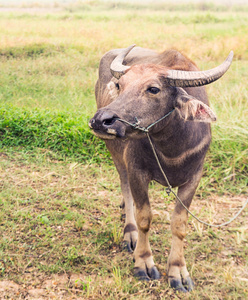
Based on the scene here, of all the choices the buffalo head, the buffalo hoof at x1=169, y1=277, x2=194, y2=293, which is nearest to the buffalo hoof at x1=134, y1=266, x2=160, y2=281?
the buffalo hoof at x1=169, y1=277, x2=194, y2=293

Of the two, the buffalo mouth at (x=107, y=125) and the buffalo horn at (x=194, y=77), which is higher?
the buffalo horn at (x=194, y=77)

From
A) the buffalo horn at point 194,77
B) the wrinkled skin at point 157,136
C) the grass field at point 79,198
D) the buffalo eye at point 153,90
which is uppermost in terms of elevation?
the buffalo horn at point 194,77

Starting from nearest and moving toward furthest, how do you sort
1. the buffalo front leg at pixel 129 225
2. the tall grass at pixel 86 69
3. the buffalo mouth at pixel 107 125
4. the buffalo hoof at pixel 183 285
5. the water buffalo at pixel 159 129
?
the buffalo mouth at pixel 107 125 < the water buffalo at pixel 159 129 < the buffalo hoof at pixel 183 285 < the buffalo front leg at pixel 129 225 < the tall grass at pixel 86 69

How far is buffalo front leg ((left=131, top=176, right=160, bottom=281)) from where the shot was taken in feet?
8.77

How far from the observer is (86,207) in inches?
144

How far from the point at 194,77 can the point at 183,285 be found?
5.00 ft

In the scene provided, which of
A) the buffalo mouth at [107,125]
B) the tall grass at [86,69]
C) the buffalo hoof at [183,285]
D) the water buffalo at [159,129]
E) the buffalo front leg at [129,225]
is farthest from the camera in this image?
the tall grass at [86,69]

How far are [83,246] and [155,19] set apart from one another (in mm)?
12027

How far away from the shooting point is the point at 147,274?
2779 millimetres

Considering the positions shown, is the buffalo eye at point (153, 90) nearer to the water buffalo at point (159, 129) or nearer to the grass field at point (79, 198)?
the water buffalo at point (159, 129)

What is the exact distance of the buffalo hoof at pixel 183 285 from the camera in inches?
104

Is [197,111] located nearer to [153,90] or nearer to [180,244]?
[153,90]

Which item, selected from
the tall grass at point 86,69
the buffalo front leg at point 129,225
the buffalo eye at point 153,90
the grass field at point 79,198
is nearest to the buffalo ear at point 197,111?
the buffalo eye at point 153,90

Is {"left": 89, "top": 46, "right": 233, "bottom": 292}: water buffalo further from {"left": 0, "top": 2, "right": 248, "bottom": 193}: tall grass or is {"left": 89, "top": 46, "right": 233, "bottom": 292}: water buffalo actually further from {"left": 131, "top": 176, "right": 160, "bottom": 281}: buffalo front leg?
{"left": 0, "top": 2, "right": 248, "bottom": 193}: tall grass
